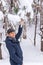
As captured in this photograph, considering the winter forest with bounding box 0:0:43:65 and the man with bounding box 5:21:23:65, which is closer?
the man with bounding box 5:21:23:65

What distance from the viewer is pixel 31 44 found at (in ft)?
41.1

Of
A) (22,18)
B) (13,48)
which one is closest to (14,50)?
(13,48)

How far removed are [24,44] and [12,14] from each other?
5.76 feet

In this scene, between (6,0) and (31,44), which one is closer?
(6,0)

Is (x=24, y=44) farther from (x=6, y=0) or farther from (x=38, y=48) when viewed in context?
(x=6, y=0)

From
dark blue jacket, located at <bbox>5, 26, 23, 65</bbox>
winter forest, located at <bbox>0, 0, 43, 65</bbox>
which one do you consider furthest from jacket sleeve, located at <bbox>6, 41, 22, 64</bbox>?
winter forest, located at <bbox>0, 0, 43, 65</bbox>

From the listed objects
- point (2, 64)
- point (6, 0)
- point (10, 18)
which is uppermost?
point (6, 0)

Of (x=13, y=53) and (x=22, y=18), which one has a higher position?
(x=22, y=18)

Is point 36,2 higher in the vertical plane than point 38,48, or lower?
higher

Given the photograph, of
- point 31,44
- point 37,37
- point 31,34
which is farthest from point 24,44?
point 31,34

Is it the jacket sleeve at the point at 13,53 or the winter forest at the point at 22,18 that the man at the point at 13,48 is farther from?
the winter forest at the point at 22,18

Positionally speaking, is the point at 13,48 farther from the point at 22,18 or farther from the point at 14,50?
the point at 22,18

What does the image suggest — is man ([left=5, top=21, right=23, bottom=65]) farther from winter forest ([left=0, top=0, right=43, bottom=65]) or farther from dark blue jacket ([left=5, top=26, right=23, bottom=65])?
winter forest ([left=0, top=0, right=43, bottom=65])

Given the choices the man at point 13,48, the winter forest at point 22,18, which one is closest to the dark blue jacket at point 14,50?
the man at point 13,48
